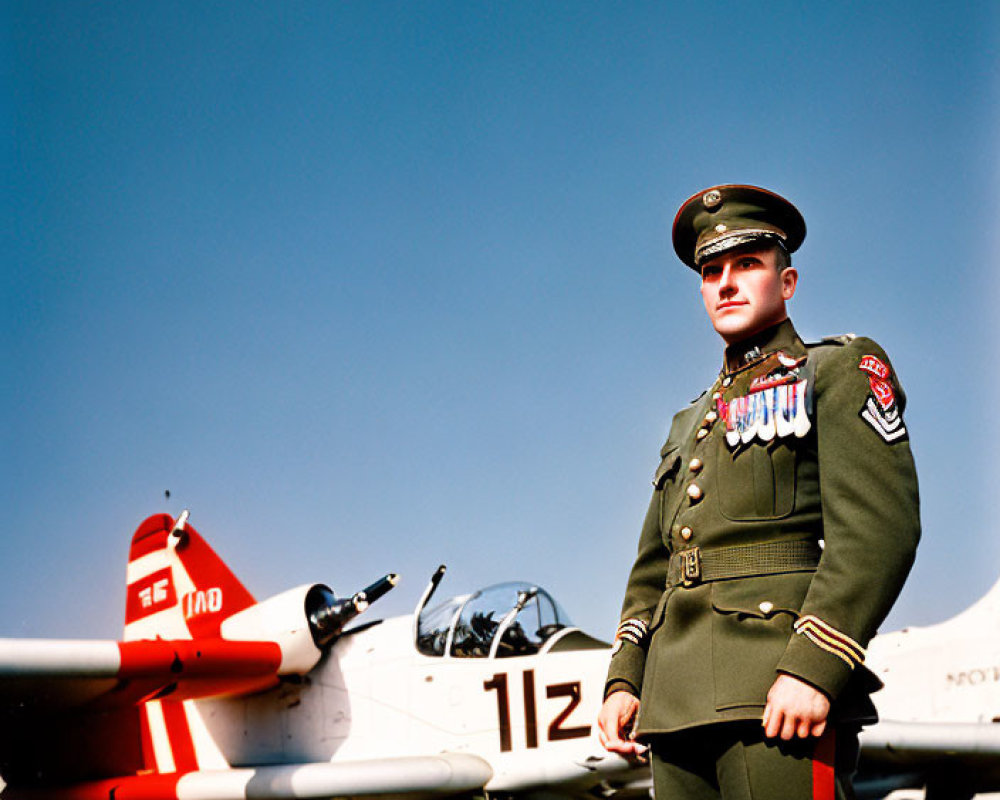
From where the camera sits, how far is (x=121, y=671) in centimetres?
822

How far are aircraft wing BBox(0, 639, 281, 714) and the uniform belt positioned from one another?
24.0 feet

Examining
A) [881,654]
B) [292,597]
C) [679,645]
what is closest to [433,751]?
[292,597]

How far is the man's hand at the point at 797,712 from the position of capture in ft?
5.56

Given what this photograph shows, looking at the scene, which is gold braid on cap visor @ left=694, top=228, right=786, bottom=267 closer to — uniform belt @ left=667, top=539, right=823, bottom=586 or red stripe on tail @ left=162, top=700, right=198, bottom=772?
uniform belt @ left=667, top=539, right=823, bottom=586

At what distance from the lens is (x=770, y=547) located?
6.43 feet

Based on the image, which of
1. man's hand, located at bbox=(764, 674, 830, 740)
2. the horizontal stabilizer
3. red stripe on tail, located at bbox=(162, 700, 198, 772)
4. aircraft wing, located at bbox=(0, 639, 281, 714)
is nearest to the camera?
man's hand, located at bbox=(764, 674, 830, 740)

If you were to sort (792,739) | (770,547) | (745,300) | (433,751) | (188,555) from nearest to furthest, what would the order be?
(792,739), (770,547), (745,300), (433,751), (188,555)

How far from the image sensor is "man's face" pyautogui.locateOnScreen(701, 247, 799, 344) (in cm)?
217

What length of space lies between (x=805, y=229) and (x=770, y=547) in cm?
83

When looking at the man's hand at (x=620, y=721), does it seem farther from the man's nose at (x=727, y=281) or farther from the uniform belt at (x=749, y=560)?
the man's nose at (x=727, y=281)

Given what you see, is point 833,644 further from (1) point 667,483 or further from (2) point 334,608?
(2) point 334,608

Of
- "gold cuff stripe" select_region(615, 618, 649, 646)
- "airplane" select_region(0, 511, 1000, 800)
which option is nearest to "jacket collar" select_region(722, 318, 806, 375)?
"gold cuff stripe" select_region(615, 618, 649, 646)

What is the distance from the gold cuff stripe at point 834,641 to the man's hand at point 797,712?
0.26 ft

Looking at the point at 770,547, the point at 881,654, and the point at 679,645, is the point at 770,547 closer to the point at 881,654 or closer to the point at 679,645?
the point at 679,645
